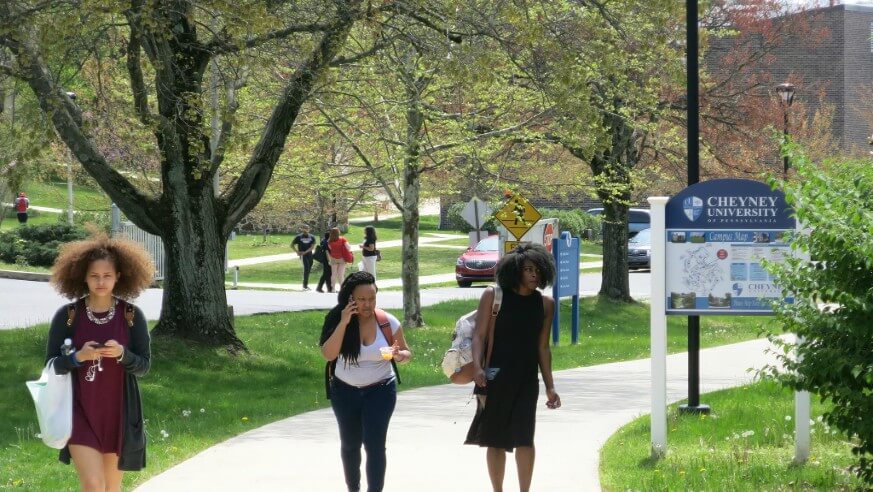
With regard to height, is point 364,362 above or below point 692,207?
below

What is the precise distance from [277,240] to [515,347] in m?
50.6

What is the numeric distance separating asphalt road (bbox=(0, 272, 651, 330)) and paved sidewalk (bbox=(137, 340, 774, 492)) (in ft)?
31.1

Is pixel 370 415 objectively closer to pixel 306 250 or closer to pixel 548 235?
pixel 548 235

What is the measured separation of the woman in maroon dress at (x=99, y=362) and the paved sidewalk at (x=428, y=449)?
2129mm

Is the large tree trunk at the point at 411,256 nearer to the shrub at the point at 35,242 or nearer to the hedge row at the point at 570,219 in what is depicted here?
the shrub at the point at 35,242

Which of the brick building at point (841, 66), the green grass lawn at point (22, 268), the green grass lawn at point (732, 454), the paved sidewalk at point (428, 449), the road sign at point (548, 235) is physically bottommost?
the paved sidewalk at point (428, 449)

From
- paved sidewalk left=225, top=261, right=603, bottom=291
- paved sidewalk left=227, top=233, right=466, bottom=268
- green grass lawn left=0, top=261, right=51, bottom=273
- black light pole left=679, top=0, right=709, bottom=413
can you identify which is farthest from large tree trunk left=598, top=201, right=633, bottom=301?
paved sidewalk left=227, top=233, right=466, bottom=268

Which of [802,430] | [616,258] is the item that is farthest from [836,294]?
[616,258]

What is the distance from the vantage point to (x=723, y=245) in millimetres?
9859

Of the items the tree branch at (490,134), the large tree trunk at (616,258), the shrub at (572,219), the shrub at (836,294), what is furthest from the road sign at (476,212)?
the shrub at (572,219)

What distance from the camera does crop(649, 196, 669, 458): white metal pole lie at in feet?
31.7

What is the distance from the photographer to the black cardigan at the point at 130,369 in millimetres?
6688

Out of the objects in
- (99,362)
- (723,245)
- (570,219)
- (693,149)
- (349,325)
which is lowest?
(99,362)

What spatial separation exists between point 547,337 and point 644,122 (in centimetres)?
1842
